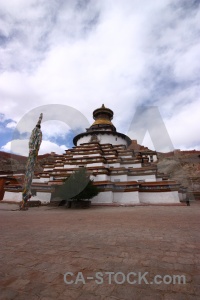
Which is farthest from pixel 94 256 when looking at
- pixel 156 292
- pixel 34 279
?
pixel 156 292

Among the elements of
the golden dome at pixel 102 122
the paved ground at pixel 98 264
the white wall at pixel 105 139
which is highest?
the golden dome at pixel 102 122

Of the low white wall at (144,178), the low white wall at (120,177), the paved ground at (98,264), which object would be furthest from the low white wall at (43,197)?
the paved ground at (98,264)

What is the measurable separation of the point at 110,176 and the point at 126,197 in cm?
416

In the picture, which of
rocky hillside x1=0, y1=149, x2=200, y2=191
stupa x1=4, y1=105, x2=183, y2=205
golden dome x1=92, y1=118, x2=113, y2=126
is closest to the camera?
stupa x1=4, y1=105, x2=183, y2=205

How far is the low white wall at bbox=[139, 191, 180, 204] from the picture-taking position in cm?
1639

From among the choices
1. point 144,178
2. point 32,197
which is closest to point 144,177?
point 144,178

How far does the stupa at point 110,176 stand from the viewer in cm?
1673

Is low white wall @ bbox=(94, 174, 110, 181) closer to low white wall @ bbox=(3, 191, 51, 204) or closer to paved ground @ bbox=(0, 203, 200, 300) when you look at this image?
low white wall @ bbox=(3, 191, 51, 204)

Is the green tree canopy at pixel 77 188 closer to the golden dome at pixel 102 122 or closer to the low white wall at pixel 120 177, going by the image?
the low white wall at pixel 120 177

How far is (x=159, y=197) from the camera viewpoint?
16781mm

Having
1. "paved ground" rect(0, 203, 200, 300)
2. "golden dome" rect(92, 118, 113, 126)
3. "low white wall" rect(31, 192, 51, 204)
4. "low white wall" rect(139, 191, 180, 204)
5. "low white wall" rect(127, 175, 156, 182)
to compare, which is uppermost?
"golden dome" rect(92, 118, 113, 126)

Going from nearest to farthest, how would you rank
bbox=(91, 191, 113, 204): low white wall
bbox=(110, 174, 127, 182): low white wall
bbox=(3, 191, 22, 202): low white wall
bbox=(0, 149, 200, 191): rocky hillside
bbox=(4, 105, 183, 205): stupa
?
bbox=(91, 191, 113, 204): low white wall < bbox=(4, 105, 183, 205): stupa < bbox=(3, 191, 22, 202): low white wall < bbox=(110, 174, 127, 182): low white wall < bbox=(0, 149, 200, 191): rocky hillside

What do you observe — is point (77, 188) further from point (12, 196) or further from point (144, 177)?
point (12, 196)

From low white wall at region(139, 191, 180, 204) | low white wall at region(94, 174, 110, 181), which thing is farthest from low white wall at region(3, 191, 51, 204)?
low white wall at region(139, 191, 180, 204)
